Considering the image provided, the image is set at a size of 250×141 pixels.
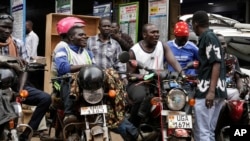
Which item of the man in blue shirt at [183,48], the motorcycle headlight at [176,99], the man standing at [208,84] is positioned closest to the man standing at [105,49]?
the man in blue shirt at [183,48]

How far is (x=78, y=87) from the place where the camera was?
474cm

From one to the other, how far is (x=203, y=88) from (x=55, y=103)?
5.83 feet

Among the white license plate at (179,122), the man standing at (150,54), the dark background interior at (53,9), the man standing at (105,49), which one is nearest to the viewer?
the white license plate at (179,122)

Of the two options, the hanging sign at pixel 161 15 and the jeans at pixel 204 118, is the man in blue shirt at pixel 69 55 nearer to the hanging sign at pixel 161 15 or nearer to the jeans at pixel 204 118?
the jeans at pixel 204 118

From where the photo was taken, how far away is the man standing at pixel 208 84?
5070mm

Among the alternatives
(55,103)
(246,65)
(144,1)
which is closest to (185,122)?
(55,103)

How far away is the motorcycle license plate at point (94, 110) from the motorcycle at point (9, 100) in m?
0.58

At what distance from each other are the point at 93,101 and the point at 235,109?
172 centimetres

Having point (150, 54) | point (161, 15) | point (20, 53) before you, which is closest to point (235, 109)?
point (150, 54)

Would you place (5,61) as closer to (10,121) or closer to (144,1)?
(10,121)

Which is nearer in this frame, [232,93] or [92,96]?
[92,96]

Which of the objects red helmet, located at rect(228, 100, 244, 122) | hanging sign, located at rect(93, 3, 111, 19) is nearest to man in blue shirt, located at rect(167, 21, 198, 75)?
red helmet, located at rect(228, 100, 244, 122)

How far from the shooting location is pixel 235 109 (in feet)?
17.5

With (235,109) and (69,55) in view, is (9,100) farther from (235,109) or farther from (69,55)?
(235,109)
